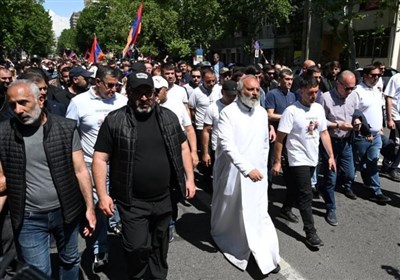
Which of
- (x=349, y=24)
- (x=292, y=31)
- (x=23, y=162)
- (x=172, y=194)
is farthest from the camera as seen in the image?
(x=292, y=31)

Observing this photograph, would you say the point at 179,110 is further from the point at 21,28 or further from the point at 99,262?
the point at 21,28

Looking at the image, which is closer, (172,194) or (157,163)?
(157,163)

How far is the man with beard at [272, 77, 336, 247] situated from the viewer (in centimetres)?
447

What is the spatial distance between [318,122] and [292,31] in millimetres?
33547

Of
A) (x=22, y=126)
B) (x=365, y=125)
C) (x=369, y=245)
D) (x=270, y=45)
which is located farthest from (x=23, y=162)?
(x=270, y=45)

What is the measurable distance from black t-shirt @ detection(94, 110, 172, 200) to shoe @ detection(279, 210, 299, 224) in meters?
2.51

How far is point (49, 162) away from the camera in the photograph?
282cm

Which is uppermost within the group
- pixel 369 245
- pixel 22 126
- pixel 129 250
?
pixel 22 126

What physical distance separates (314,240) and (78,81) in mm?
3839

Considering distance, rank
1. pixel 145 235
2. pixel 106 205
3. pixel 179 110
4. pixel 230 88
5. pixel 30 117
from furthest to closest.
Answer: pixel 230 88, pixel 179 110, pixel 145 235, pixel 106 205, pixel 30 117

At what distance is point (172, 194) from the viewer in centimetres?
354

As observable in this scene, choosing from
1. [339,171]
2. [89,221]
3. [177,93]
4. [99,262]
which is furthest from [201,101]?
[89,221]

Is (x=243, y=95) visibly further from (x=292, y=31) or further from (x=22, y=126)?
(x=292, y=31)

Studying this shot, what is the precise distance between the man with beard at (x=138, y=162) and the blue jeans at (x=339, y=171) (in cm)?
241
